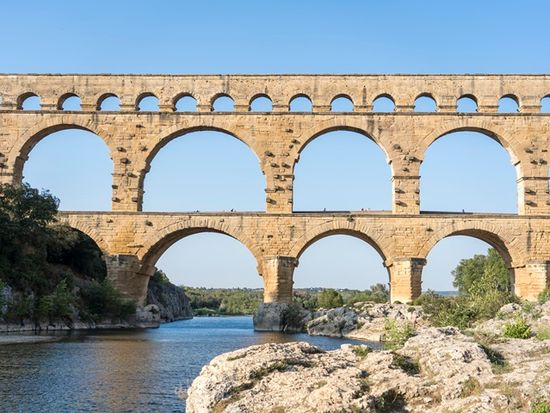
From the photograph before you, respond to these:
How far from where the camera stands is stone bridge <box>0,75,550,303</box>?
26750 mm

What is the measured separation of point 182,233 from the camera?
92.6ft

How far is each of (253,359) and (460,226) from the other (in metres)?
22.3

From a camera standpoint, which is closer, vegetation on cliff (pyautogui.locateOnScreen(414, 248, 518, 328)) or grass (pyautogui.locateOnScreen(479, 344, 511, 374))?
grass (pyautogui.locateOnScreen(479, 344, 511, 374))

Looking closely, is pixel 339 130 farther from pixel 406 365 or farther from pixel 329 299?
pixel 406 365

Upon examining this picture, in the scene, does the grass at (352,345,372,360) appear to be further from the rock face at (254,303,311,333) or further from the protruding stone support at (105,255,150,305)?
the protruding stone support at (105,255,150,305)

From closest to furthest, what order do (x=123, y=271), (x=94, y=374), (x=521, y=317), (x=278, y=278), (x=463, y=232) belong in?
(x=94, y=374), (x=521, y=317), (x=278, y=278), (x=123, y=271), (x=463, y=232)

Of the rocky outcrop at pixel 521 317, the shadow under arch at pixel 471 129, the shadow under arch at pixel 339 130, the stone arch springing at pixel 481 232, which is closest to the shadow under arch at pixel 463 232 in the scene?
the stone arch springing at pixel 481 232

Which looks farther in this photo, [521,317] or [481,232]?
[481,232]

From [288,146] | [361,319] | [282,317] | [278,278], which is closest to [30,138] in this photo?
[288,146]

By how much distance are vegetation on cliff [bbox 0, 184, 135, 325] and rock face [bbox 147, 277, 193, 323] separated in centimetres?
1555

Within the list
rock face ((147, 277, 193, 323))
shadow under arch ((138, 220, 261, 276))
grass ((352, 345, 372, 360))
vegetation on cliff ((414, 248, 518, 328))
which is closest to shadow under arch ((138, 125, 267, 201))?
shadow under arch ((138, 220, 261, 276))

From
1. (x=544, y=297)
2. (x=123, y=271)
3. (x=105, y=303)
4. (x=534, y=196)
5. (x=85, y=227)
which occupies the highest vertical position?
(x=534, y=196)

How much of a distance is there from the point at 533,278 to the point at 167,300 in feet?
106

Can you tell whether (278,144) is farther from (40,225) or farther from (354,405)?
(354,405)
